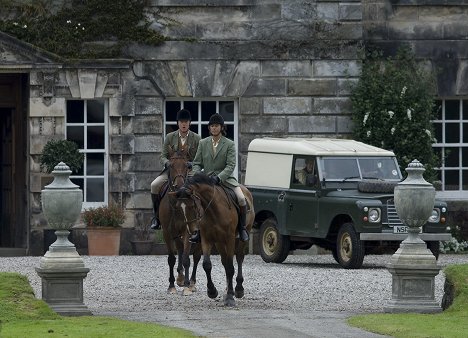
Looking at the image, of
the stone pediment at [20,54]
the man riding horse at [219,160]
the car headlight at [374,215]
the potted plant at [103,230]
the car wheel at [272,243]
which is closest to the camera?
the man riding horse at [219,160]

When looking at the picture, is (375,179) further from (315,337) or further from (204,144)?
(315,337)

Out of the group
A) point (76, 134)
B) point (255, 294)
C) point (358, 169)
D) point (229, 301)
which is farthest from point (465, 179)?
point (229, 301)

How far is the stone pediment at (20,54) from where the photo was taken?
27.9m

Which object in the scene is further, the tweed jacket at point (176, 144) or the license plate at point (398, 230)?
the license plate at point (398, 230)

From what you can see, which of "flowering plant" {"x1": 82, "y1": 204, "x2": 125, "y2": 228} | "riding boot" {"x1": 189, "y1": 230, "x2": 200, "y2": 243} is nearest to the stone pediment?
"flowering plant" {"x1": 82, "y1": 204, "x2": 125, "y2": 228}

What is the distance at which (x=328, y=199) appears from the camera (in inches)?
973

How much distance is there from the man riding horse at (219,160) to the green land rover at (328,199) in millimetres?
5584

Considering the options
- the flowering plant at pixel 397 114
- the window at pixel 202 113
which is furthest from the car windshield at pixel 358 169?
the window at pixel 202 113

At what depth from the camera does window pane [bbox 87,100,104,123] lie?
28781 mm

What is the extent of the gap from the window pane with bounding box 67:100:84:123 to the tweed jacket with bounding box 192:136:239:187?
33.6ft

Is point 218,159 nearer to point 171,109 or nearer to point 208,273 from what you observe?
point 208,273

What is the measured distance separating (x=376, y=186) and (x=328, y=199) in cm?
77

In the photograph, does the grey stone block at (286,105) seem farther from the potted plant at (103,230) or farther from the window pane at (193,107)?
the potted plant at (103,230)

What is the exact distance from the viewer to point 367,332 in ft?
48.1
